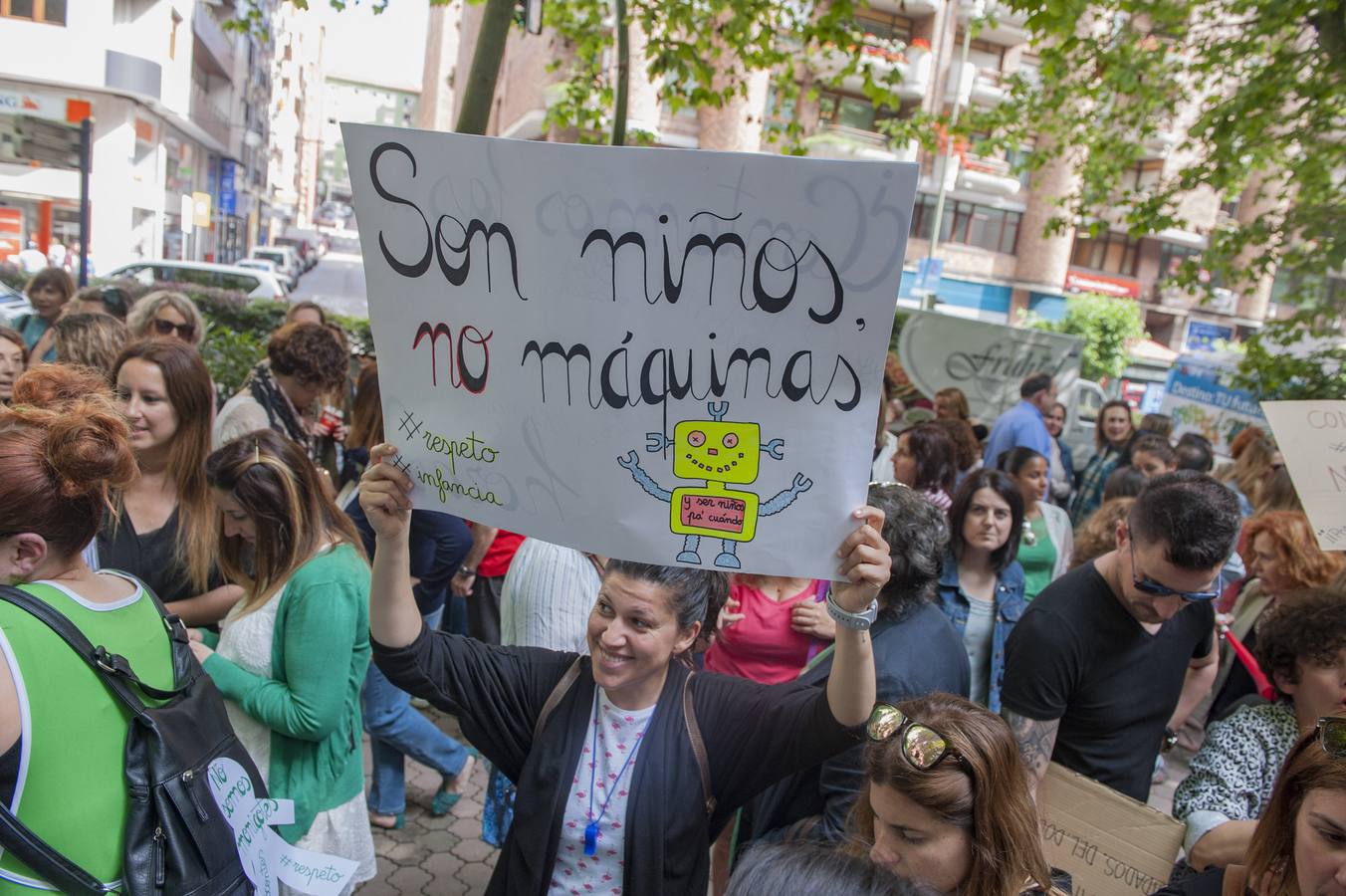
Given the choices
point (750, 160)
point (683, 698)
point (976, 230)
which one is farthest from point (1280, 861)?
point (976, 230)

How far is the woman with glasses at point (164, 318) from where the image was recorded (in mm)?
5129

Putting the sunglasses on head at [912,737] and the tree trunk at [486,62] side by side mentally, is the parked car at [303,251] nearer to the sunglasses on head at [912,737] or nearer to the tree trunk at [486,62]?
the tree trunk at [486,62]

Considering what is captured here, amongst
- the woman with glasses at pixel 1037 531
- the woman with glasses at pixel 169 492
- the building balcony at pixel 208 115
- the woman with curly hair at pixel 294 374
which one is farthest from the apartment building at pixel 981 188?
the woman with glasses at pixel 169 492

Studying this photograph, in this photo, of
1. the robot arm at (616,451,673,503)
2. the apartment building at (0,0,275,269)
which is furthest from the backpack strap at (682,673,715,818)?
the apartment building at (0,0,275,269)

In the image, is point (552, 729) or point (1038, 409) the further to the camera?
point (1038, 409)

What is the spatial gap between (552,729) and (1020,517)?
92.9 inches

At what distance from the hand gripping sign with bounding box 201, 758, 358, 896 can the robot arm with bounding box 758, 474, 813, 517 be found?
3.77ft

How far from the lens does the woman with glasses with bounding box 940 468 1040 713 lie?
3.53 metres

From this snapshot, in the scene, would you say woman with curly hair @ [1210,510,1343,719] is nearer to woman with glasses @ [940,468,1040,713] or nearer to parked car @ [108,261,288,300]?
woman with glasses @ [940,468,1040,713]

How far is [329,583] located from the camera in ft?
8.18

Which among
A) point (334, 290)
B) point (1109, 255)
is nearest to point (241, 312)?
point (334, 290)

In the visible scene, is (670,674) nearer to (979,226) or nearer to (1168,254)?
(979,226)

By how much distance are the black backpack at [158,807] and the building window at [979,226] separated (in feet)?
115

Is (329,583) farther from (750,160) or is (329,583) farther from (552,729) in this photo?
(750,160)
